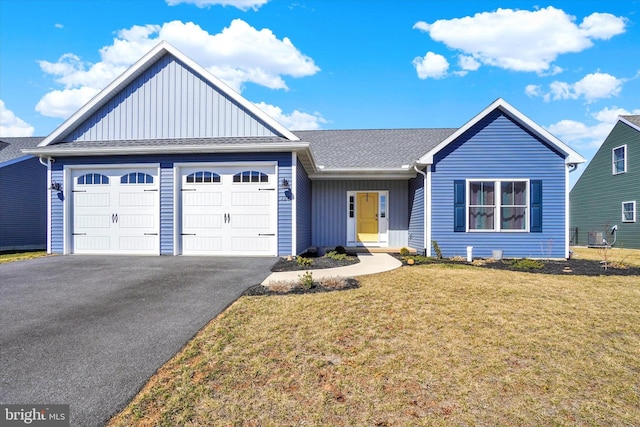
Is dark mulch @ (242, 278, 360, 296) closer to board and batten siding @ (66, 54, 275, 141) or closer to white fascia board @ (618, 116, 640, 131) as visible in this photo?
board and batten siding @ (66, 54, 275, 141)

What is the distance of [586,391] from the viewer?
3.02 metres

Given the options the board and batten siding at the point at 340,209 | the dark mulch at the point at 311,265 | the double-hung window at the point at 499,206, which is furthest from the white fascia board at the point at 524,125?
the dark mulch at the point at 311,265

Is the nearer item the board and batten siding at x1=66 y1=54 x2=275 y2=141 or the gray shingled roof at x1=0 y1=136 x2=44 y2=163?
the board and batten siding at x1=66 y1=54 x2=275 y2=141

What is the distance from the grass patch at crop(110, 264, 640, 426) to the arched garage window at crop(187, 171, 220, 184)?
19.1 ft

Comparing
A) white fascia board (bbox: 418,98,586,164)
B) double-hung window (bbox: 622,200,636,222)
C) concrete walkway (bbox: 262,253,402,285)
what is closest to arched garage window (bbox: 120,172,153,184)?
concrete walkway (bbox: 262,253,402,285)

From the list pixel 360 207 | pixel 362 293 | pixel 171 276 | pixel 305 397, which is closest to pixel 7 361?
pixel 305 397

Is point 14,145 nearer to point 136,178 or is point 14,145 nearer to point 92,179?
point 92,179

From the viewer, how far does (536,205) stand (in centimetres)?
1071

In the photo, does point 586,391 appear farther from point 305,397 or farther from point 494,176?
point 494,176

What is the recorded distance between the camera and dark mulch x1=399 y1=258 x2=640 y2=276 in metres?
8.40

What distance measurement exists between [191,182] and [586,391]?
33.4 ft

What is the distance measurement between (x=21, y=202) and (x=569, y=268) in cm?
2301

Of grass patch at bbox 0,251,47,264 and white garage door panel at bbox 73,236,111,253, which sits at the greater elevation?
white garage door panel at bbox 73,236,111,253

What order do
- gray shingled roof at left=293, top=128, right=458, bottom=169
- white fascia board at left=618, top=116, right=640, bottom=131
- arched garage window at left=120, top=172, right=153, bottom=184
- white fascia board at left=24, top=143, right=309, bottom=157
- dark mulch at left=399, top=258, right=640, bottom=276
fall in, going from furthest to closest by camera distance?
1. white fascia board at left=618, top=116, right=640, bottom=131
2. gray shingled roof at left=293, top=128, right=458, bottom=169
3. arched garage window at left=120, top=172, right=153, bottom=184
4. white fascia board at left=24, top=143, right=309, bottom=157
5. dark mulch at left=399, top=258, right=640, bottom=276
